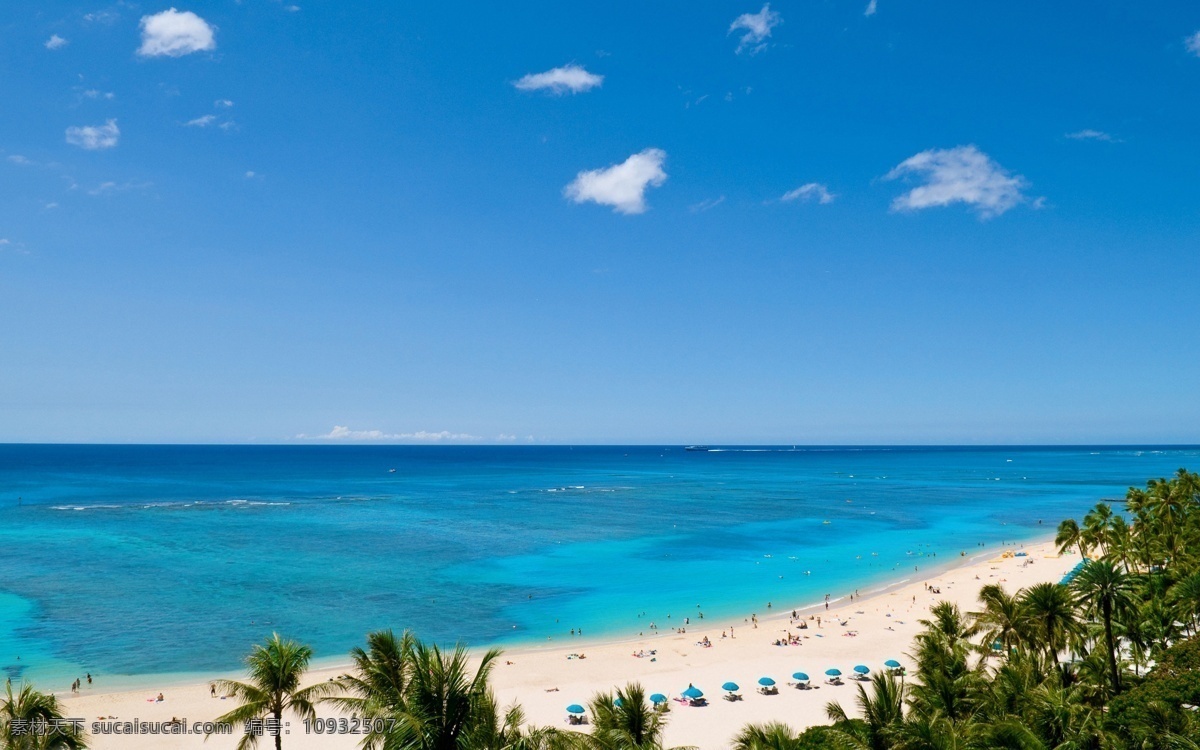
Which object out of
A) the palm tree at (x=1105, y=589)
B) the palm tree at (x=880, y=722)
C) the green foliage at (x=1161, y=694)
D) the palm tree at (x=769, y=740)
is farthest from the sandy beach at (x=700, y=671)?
the green foliage at (x=1161, y=694)

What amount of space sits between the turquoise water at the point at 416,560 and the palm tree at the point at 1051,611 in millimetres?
32936

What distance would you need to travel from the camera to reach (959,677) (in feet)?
83.0

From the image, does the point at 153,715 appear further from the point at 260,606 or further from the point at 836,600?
the point at 836,600

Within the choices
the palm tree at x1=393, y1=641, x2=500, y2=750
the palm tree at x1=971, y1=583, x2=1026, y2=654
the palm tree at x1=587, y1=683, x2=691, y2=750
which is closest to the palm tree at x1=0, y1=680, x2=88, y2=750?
the palm tree at x1=393, y1=641, x2=500, y2=750

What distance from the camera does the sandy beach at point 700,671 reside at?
36156 mm

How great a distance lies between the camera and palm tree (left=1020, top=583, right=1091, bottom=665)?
2783 cm

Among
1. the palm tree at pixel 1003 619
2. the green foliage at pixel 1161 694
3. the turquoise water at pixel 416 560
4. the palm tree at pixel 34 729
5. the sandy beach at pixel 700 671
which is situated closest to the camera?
the palm tree at pixel 34 729

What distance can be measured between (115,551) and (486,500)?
7077 centimetres

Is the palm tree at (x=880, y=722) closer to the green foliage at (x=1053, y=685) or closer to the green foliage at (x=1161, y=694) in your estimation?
the green foliage at (x=1053, y=685)

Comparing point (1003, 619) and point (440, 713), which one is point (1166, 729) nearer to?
point (1003, 619)

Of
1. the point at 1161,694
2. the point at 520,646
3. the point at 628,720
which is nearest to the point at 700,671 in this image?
the point at 520,646

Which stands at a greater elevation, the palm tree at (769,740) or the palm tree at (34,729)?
the palm tree at (34,729)

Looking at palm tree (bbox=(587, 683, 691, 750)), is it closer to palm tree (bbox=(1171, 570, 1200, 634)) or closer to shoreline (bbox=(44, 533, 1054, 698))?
shoreline (bbox=(44, 533, 1054, 698))

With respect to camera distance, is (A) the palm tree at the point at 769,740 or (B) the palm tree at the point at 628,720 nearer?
(A) the palm tree at the point at 769,740
